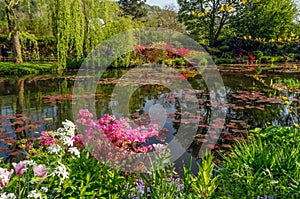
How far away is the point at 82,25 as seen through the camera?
33.9ft

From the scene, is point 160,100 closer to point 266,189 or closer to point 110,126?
point 110,126

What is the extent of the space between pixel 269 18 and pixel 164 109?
1658 cm

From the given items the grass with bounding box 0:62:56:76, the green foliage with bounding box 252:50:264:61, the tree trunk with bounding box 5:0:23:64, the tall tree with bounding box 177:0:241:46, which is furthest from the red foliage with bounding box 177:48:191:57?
the tree trunk with bounding box 5:0:23:64

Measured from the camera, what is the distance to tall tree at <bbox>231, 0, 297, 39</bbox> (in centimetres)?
1803

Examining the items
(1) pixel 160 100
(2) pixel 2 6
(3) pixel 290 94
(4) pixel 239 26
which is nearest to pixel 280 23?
(4) pixel 239 26

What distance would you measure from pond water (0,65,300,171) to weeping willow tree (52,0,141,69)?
2958mm

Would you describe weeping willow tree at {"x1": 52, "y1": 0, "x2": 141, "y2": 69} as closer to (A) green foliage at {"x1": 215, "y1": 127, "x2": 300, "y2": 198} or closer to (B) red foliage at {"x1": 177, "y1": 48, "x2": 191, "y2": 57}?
(B) red foliage at {"x1": 177, "y1": 48, "x2": 191, "y2": 57}

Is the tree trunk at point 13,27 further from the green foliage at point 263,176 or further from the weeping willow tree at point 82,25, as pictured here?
the green foliage at point 263,176

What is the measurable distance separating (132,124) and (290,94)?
4365 millimetres

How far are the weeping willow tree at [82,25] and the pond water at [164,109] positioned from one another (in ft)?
9.71

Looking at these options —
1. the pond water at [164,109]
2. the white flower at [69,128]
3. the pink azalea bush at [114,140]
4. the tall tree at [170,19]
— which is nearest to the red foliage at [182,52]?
the pond water at [164,109]

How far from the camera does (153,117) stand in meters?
4.53

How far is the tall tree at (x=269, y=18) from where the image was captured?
18.0 meters

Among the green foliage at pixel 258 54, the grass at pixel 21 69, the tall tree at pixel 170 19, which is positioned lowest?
the grass at pixel 21 69
